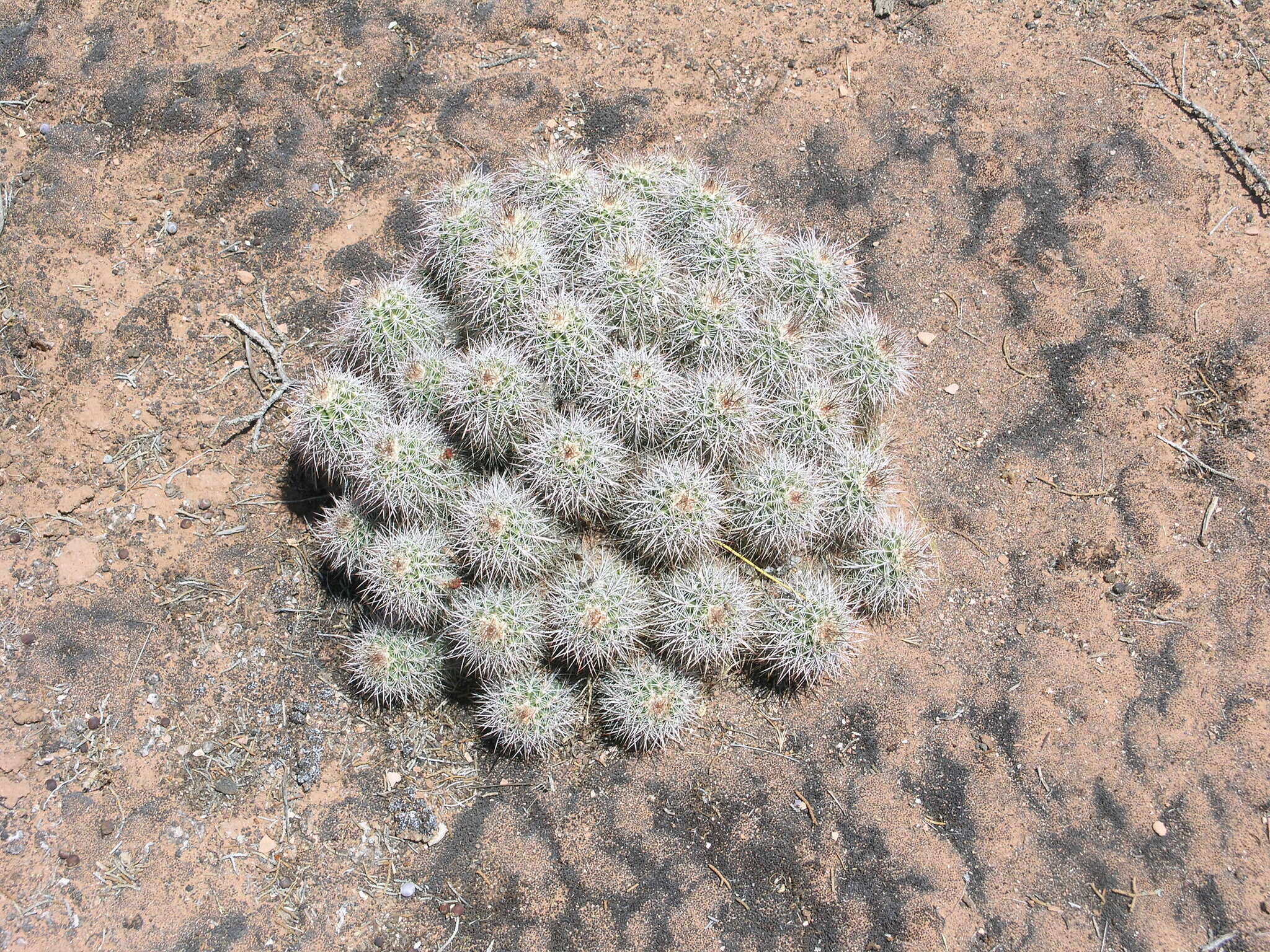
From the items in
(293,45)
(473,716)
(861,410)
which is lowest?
(473,716)

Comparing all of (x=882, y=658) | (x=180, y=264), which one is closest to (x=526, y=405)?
(x=882, y=658)

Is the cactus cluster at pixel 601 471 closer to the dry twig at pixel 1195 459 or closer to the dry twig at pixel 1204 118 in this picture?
the dry twig at pixel 1195 459

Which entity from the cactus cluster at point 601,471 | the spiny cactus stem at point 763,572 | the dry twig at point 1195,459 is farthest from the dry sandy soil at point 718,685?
the spiny cactus stem at point 763,572

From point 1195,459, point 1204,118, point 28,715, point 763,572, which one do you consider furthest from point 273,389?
point 1204,118

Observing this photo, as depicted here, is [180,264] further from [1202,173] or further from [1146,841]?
[1202,173]

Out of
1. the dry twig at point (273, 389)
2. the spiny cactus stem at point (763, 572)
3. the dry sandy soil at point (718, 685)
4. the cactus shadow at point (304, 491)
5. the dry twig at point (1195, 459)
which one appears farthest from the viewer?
the dry twig at point (273, 389)
